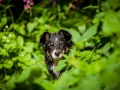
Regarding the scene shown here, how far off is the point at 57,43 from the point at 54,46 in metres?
0.08

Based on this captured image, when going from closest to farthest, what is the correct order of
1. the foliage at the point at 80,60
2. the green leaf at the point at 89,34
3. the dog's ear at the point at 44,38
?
the foliage at the point at 80,60 < the green leaf at the point at 89,34 < the dog's ear at the point at 44,38

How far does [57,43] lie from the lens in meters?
5.32

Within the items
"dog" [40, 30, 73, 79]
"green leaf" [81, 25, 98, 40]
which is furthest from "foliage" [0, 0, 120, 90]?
"dog" [40, 30, 73, 79]

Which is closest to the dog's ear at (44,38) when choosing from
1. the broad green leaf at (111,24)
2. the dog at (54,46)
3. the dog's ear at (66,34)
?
the dog at (54,46)

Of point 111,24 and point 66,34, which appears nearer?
point 111,24

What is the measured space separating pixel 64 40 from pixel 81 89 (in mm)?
3270

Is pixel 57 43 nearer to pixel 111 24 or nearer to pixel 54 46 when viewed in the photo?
pixel 54 46

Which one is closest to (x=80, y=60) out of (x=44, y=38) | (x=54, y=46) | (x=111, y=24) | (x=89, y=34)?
(x=89, y=34)

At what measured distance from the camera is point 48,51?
5.35 metres

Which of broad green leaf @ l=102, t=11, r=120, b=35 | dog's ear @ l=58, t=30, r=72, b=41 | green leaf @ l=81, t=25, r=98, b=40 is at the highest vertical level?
broad green leaf @ l=102, t=11, r=120, b=35

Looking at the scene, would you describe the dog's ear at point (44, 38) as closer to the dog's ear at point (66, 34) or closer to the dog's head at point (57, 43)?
the dog's head at point (57, 43)

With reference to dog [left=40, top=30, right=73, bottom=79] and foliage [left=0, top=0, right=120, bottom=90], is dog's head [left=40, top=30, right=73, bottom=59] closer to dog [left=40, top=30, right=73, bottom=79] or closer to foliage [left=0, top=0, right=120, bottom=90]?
dog [left=40, top=30, right=73, bottom=79]

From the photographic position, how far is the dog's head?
519 cm

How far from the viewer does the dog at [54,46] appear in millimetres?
5219
